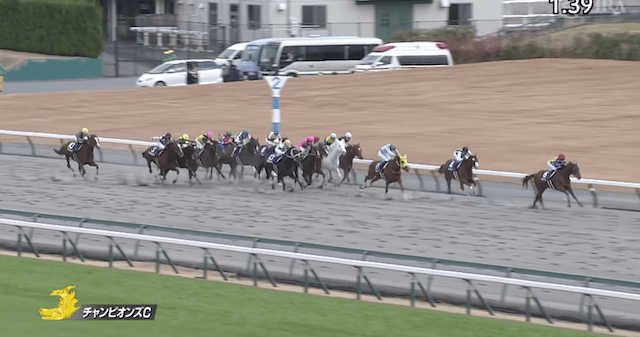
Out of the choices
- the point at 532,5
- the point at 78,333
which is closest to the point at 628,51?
→ the point at 532,5

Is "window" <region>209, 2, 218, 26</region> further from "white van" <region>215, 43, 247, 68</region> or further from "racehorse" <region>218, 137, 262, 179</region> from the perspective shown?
"racehorse" <region>218, 137, 262, 179</region>

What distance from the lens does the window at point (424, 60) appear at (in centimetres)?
3916

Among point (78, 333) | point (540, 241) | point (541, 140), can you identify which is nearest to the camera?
point (78, 333)

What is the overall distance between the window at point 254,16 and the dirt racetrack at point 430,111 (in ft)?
40.0

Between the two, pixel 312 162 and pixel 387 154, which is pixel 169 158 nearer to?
pixel 312 162

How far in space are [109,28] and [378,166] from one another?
3509cm

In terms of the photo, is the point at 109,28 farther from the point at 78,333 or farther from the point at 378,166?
the point at 78,333

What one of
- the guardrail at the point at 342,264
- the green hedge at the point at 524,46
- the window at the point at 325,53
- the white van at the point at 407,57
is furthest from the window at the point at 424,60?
the guardrail at the point at 342,264

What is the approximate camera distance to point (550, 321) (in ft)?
33.0

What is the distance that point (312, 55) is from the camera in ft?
129

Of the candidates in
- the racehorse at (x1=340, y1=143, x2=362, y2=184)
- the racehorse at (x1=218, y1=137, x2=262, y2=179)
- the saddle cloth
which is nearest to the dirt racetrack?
the saddle cloth

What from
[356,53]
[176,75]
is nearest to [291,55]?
[356,53]

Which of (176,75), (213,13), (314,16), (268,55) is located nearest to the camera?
(176,75)

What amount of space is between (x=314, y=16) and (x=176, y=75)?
38.4 ft
